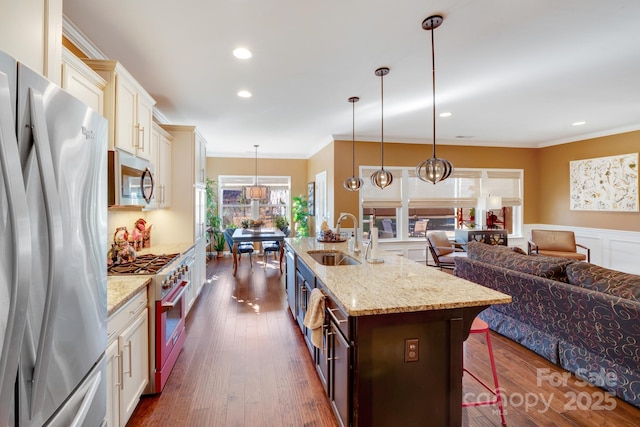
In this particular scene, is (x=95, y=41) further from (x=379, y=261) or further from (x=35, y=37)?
(x=379, y=261)

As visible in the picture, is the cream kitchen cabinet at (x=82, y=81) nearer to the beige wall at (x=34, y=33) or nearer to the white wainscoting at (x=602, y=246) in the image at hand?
the beige wall at (x=34, y=33)

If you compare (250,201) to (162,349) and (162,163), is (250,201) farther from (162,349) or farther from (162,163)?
(162,349)

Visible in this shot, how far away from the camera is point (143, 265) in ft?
8.02

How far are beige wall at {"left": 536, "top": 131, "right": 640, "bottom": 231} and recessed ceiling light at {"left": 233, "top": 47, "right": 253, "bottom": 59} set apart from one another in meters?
6.25

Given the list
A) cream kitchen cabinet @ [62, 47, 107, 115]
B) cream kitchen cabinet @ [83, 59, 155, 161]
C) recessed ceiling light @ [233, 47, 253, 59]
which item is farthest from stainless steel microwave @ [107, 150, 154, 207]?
recessed ceiling light @ [233, 47, 253, 59]

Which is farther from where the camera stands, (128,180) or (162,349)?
(128,180)

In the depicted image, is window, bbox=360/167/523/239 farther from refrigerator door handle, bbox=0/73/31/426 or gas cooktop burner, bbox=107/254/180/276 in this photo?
refrigerator door handle, bbox=0/73/31/426

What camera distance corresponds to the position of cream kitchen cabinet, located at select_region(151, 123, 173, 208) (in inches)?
129

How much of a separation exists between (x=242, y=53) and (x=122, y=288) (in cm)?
205

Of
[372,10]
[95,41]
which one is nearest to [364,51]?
[372,10]

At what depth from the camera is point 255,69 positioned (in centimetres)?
289

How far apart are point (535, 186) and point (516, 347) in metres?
5.05

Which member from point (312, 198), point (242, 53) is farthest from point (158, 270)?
point (312, 198)

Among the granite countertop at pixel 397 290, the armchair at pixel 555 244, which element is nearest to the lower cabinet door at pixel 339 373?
the granite countertop at pixel 397 290
